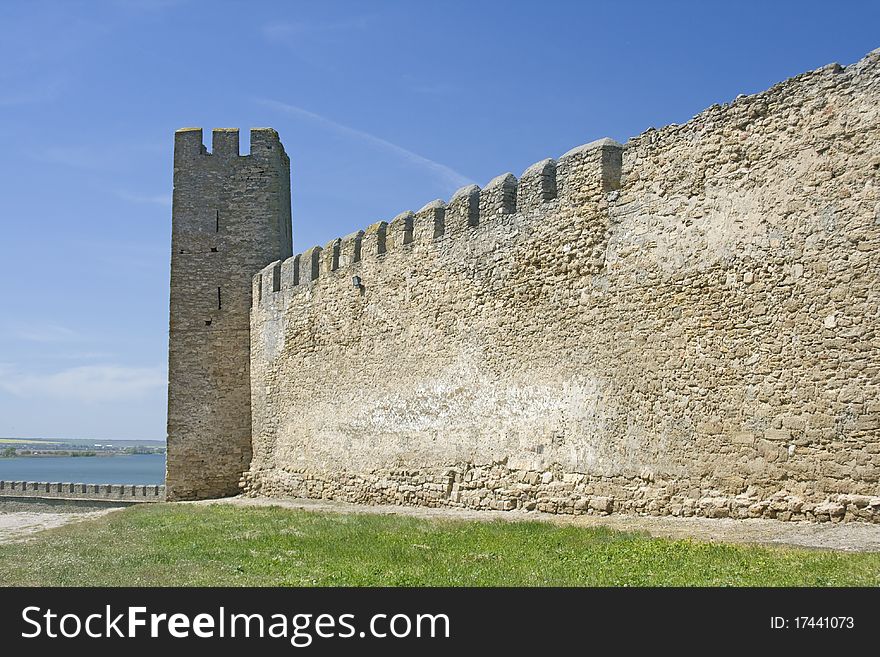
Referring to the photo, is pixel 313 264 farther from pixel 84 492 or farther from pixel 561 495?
pixel 84 492

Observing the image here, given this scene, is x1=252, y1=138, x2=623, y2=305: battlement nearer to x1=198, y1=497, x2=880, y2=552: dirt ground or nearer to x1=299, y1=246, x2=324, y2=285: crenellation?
x1=299, y1=246, x2=324, y2=285: crenellation

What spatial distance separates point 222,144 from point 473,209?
8085 mm

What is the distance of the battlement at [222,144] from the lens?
1848 centimetres

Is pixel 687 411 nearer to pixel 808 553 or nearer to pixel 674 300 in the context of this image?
pixel 674 300

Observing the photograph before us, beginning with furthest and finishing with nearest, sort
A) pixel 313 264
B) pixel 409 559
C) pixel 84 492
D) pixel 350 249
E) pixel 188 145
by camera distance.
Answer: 1. pixel 84 492
2. pixel 188 145
3. pixel 313 264
4. pixel 350 249
5. pixel 409 559

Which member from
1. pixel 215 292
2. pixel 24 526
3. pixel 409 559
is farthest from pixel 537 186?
pixel 215 292

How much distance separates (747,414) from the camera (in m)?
8.43

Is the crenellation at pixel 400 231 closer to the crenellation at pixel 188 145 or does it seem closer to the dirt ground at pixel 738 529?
the dirt ground at pixel 738 529

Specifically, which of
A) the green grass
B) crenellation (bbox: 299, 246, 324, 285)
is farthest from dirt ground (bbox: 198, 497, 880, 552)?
crenellation (bbox: 299, 246, 324, 285)

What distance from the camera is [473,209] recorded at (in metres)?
12.3

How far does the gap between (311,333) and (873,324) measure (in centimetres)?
997

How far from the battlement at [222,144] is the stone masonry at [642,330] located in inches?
177

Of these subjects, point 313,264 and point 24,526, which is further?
point 313,264

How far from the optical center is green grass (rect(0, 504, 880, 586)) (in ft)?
19.3
